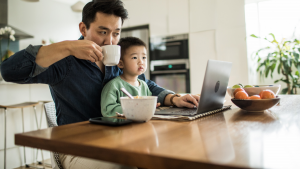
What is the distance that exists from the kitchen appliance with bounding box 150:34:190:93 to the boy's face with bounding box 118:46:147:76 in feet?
7.56

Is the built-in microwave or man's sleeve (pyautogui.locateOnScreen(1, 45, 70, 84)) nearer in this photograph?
man's sleeve (pyautogui.locateOnScreen(1, 45, 70, 84))

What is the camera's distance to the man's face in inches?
43.9

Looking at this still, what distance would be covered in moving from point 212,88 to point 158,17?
3.12 metres

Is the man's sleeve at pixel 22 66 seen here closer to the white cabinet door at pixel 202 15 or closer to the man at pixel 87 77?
the man at pixel 87 77

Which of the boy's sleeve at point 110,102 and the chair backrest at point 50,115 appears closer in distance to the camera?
the boy's sleeve at point 110,102

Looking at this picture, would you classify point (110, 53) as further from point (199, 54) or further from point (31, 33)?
point (31, 33)

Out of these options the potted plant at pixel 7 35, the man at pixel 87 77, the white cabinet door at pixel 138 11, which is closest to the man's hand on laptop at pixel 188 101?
the man at pixel 87 77

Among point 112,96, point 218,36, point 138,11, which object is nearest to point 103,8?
point 112,96

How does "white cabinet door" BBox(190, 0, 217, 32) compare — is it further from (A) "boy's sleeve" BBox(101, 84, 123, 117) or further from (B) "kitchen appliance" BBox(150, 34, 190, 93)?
(A) "boy's sleeve" BBox(101, 84, 123, 117)

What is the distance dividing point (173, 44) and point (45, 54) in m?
3.00

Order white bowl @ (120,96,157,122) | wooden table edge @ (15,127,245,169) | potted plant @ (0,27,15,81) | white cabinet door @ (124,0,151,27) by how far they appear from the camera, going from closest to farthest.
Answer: wooden table edge @ (15,127,245,169) → white bowl @ (120,96,157,122) → potted plant @ (0,27,15,81) → white cabinet door @ (124,0,151,27)

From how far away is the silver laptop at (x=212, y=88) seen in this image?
2.57 feet

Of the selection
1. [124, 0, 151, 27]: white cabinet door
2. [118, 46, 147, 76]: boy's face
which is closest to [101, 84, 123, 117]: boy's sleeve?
[118, 46, 147, 76]: boy's face

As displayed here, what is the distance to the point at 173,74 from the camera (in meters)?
3.63
